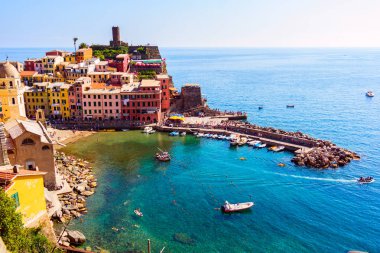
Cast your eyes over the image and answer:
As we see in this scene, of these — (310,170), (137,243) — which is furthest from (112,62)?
(137,243)

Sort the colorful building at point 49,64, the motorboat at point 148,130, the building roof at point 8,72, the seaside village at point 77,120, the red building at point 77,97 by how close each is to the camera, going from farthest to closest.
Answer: the colorful building at point 49,64, the red building at point 77,97, the motorboat at point 148,130, the building roof at point 8,72, the seaside village at point 77,120

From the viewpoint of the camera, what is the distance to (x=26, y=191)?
3397 centimetres

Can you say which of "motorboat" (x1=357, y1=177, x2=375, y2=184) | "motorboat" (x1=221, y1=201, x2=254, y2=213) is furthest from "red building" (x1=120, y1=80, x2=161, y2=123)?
"motorboat" (x1=357, y1=177, x2=375, y2=184)

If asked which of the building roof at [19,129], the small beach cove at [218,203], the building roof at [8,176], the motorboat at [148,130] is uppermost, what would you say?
the building roof at [19,129]

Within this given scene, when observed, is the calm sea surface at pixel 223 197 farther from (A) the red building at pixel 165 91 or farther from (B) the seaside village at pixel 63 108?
(A) the red building at pixel 165 91

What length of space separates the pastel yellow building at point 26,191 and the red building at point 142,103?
5880 cm

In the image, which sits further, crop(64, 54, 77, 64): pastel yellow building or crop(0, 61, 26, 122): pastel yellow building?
crop(64, 54, 77, 64): pastel yellow building

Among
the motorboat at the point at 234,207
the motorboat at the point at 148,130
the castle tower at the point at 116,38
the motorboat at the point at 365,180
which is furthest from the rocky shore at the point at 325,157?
the castle tower at the point at 116,38

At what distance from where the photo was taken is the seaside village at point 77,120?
4167cm

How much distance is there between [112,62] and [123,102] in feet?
102

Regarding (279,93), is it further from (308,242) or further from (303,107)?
(308,242)

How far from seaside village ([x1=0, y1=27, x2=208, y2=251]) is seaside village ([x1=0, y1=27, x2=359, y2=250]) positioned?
0.14 m

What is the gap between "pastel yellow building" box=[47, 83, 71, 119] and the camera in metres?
94.0

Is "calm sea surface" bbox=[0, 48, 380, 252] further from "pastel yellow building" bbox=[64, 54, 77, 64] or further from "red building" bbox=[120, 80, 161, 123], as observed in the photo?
"pastel yellow building" bbox=[64, 54, 77, 64]
